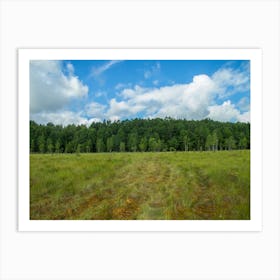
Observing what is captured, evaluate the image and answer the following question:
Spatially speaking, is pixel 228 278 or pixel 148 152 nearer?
pixel 228 278

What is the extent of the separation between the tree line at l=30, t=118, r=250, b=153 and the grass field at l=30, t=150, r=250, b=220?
0.10 meters

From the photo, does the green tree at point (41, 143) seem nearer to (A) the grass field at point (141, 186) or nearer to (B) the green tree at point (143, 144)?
(A) the grass field at point (141, 186)

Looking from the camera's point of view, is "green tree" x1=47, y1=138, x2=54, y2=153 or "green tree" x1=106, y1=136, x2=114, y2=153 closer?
"green tree" x1=47, y1=138, x2=54, y2=153

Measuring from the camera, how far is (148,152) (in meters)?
2.79

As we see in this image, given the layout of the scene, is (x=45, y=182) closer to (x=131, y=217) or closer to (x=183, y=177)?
(x=131, y=217)

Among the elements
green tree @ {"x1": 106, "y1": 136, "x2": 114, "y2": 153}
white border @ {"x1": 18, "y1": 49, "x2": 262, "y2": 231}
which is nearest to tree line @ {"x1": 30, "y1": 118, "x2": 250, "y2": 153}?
green tree @ {"x1": 106, "y1": 136, "x2": 114, "y2": 153}

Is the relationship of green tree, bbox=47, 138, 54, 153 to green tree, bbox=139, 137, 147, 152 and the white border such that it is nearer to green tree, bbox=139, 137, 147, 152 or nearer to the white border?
the white border

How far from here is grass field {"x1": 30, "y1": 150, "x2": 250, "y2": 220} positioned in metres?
2.65

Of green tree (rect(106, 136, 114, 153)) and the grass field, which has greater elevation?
green tree (rect(106, 136, 114, 153))

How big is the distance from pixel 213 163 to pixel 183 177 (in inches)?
17.0
